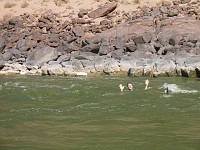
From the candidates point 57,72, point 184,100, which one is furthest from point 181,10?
point 184,100

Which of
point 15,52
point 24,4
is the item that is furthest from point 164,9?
point 24,4

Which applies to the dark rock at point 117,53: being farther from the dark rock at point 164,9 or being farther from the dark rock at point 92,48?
the dark rock at point 164,9

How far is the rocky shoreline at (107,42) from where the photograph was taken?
2128cm

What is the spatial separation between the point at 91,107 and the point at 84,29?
1973 cm

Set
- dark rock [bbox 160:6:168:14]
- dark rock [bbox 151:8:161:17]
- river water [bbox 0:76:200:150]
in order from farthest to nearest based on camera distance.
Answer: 1. dark rock [bbox 160:6:168:14]
2. dark rock [bbox 151:8:161:17]
3. river water [bbox 0:76:200:150]

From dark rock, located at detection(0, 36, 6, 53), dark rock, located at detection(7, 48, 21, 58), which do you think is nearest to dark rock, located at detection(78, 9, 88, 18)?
dark rock, located at detection(0, 36, 6, 53)

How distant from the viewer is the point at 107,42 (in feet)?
85.3

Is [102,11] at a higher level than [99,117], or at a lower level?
higher

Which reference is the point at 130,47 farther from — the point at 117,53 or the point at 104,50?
the point at 104,50

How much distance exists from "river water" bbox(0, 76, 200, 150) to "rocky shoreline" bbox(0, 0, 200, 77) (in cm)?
429

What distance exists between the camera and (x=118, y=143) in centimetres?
726

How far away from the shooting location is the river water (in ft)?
24.1

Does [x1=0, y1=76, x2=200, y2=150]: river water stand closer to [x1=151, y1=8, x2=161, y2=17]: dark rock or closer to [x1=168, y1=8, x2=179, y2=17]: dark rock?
[x1=168, y1=8, x2=179, y2=17]: dark rock

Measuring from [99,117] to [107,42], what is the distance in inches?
647
